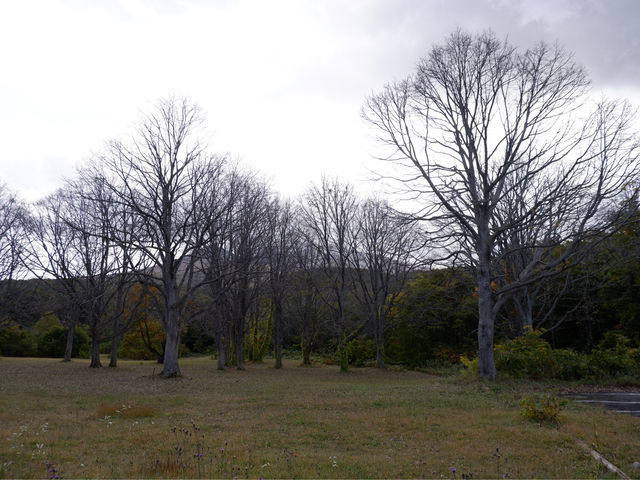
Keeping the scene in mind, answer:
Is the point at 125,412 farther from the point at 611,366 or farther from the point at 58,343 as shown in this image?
the point at 58,343

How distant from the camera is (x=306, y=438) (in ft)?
23.3

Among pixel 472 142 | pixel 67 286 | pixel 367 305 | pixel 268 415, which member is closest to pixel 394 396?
pixel 268 415

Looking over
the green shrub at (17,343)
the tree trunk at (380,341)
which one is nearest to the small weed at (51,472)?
the tree trunk at (380,341)

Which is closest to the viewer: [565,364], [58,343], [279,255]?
[565,364]

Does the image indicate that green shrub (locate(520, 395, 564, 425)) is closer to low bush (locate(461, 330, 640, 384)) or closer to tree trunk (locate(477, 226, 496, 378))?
tree trunk (locate(477, 226, 496, 378))

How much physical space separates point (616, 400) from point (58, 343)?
42453mm

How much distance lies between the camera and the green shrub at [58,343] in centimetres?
3928

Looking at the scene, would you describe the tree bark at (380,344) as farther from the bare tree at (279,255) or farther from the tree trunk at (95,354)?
the tree trunk at (95,354)

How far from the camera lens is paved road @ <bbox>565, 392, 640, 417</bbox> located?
31.9ft

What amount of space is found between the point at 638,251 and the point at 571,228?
8.39ft

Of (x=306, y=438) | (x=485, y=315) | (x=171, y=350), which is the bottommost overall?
(x=306, y=438)

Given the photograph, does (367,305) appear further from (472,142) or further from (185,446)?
(185,446)

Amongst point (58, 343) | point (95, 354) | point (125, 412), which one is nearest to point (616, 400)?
point (125, 412)

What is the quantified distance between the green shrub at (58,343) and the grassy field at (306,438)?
31324 mm
